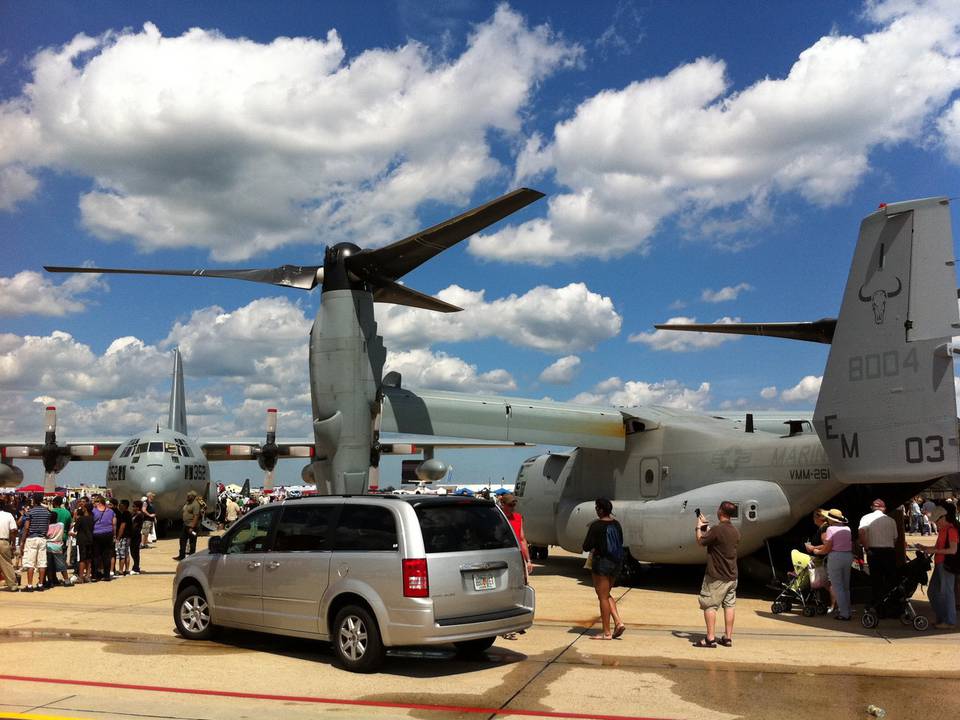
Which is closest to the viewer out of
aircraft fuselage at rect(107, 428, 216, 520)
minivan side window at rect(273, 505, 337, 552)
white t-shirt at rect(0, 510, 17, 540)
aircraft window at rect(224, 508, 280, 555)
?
minivan side window at rect(273, 505, 337, 552)

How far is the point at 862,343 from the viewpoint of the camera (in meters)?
10.7

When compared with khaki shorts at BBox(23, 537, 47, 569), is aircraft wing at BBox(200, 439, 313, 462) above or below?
above

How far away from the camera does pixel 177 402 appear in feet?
138

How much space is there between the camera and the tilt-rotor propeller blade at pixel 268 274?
1349cm

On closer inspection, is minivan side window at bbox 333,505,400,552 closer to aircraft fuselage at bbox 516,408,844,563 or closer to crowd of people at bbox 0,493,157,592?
aircraft fuselage at bbox 516,408,844,563

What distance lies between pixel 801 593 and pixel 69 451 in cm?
3103

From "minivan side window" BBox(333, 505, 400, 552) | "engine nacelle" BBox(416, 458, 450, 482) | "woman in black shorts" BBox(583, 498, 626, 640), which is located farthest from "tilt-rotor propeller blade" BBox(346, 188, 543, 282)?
"engine nacelle" BBox(416, 458, 450, 482)

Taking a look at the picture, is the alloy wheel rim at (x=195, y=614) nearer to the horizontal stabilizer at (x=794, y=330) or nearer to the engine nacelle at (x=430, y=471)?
the horizontal stabilizer at (x=794, y=330)

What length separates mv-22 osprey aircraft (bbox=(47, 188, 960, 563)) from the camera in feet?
32.9

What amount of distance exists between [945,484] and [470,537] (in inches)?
393

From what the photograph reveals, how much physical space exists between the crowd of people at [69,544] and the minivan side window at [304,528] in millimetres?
7834

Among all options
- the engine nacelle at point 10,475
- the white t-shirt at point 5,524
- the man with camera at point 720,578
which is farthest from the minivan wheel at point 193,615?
the engine nacelle at point 10,475

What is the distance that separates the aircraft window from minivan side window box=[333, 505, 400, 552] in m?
1.13

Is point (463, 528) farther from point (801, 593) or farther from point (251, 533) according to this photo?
point (801, 593)
